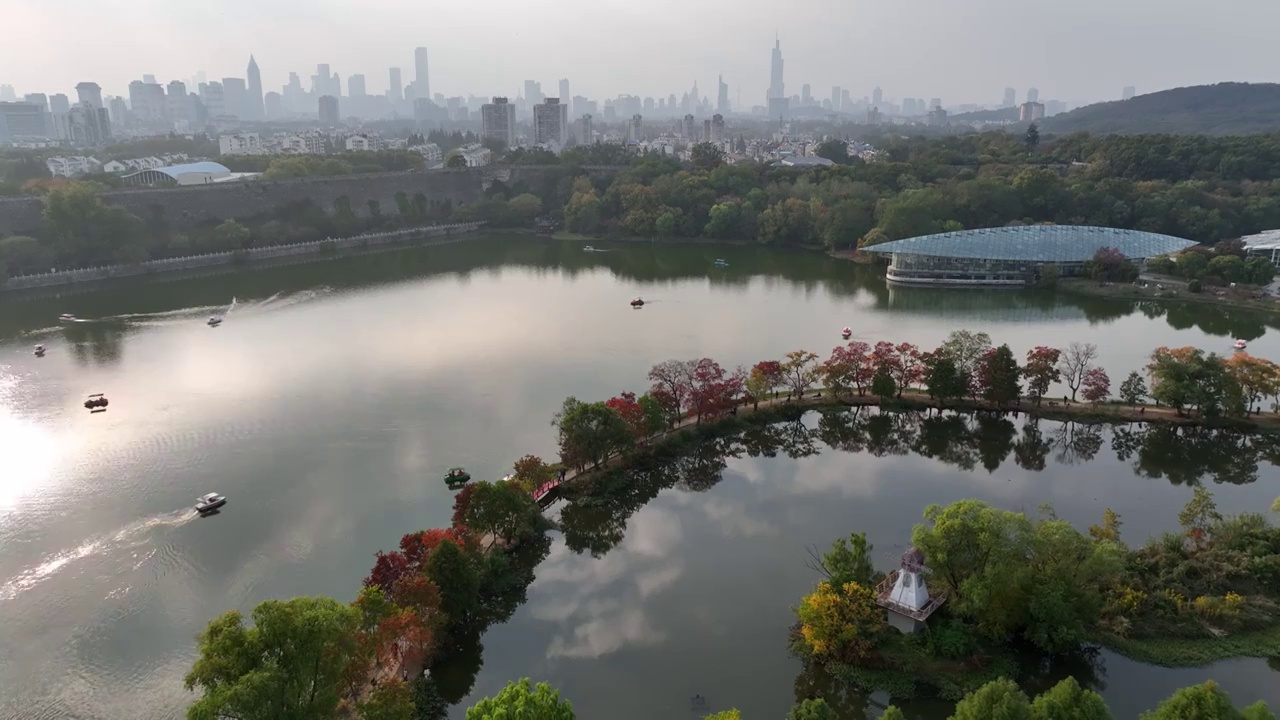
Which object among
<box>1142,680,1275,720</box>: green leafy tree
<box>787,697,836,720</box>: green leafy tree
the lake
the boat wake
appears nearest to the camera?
<box>1142,680,1275,720</box>: green leafy tree

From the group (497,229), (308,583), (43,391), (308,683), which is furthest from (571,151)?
(308,683)

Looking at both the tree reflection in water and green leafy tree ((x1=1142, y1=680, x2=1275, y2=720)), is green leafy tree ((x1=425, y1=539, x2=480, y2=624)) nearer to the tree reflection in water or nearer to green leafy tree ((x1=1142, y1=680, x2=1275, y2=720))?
the tree reflection in water

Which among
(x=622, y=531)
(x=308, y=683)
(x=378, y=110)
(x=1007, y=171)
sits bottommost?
(x=622, y=531)

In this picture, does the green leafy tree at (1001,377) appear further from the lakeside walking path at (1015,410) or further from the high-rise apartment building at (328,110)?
the high-rise apartment building at (328,110)

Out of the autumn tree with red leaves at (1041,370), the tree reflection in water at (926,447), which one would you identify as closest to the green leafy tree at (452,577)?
the tree reflection in water at (926,447)

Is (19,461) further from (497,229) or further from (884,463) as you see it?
(497,229)

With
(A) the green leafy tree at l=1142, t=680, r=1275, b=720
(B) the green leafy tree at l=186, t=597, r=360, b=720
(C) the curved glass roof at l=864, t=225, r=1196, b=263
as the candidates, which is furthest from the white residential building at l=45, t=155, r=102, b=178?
(A) the green leafy tree at l=1142, t=680, r=1275, b=720
